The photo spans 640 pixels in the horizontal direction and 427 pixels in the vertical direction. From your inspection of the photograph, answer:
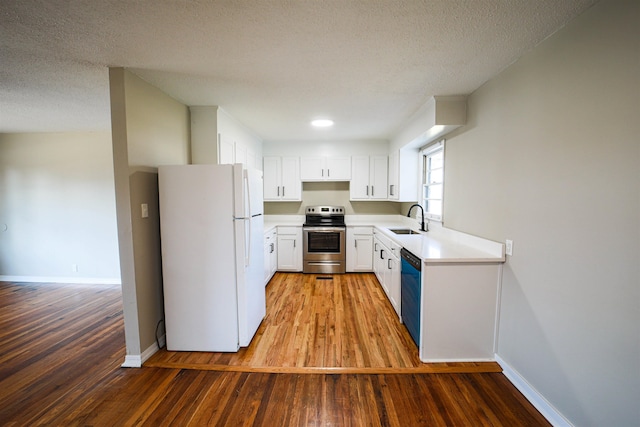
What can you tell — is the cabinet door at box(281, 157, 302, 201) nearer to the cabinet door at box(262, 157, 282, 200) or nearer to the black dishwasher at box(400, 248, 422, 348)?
the cabinet door at box(262, 157, 282, 200)

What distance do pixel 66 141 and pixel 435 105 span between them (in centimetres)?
545

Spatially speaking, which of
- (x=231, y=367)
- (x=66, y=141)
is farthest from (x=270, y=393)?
(x=66, y=141)

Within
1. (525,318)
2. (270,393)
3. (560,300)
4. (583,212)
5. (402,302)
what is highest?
(583,212)

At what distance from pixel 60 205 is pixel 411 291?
5442mm

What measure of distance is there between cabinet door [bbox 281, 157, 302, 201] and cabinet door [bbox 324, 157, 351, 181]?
556mm

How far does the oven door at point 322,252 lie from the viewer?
4414mm

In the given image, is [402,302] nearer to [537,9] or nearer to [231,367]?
[231,367]

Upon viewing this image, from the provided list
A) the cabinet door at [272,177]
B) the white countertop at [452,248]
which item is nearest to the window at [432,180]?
the white countertop at [452,248]

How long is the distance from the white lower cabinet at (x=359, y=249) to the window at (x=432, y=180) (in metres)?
1.12

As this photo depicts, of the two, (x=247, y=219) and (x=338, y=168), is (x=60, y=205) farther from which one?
(x=338, y=168)

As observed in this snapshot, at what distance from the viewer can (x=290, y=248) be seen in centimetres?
450

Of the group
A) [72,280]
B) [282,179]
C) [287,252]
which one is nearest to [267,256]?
[287,252]

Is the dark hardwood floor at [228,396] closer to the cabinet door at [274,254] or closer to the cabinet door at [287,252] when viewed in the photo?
the cabinet door at [274,254]

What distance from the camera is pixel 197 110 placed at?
2.87 m
